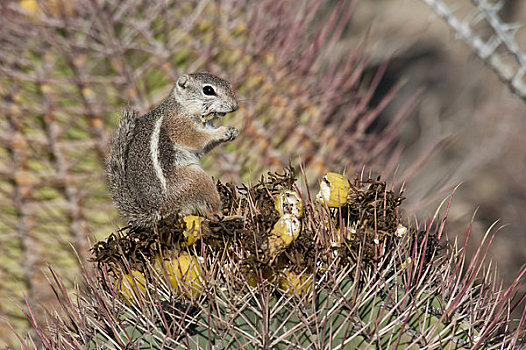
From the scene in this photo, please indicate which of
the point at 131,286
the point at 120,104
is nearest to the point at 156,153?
the point at 131,286

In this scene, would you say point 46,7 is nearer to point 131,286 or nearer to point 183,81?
point 183,81

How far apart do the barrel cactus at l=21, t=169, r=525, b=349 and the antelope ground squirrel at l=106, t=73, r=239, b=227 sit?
0.04m

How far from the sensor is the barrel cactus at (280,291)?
1.87 ft

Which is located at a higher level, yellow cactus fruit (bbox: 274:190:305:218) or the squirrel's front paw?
the squirrel's front paw

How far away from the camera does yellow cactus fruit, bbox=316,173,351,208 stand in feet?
2.16

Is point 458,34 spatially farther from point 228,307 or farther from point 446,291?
point 228,307

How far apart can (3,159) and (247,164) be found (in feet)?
1.75

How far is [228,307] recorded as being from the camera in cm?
57

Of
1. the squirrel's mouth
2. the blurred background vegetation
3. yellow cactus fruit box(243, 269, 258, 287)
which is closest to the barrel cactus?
yellow cactus fruit box(243, 269, 258, 287)

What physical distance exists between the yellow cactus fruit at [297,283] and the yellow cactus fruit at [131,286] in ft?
0.50

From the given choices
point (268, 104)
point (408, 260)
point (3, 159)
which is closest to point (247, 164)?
point (268, 104)

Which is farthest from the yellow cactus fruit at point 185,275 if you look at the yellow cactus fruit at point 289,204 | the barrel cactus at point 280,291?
the yellow cactus fruit at point 289,204

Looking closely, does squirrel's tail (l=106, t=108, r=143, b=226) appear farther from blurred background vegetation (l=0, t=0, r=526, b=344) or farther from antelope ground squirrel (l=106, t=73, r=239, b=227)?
blurred background vegetation (l=0, t=0, r=526, b=344)

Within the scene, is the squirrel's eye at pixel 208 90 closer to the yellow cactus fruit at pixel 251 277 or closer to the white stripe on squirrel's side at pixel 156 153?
the white stripe on squirrel's side at pixel 156 153
